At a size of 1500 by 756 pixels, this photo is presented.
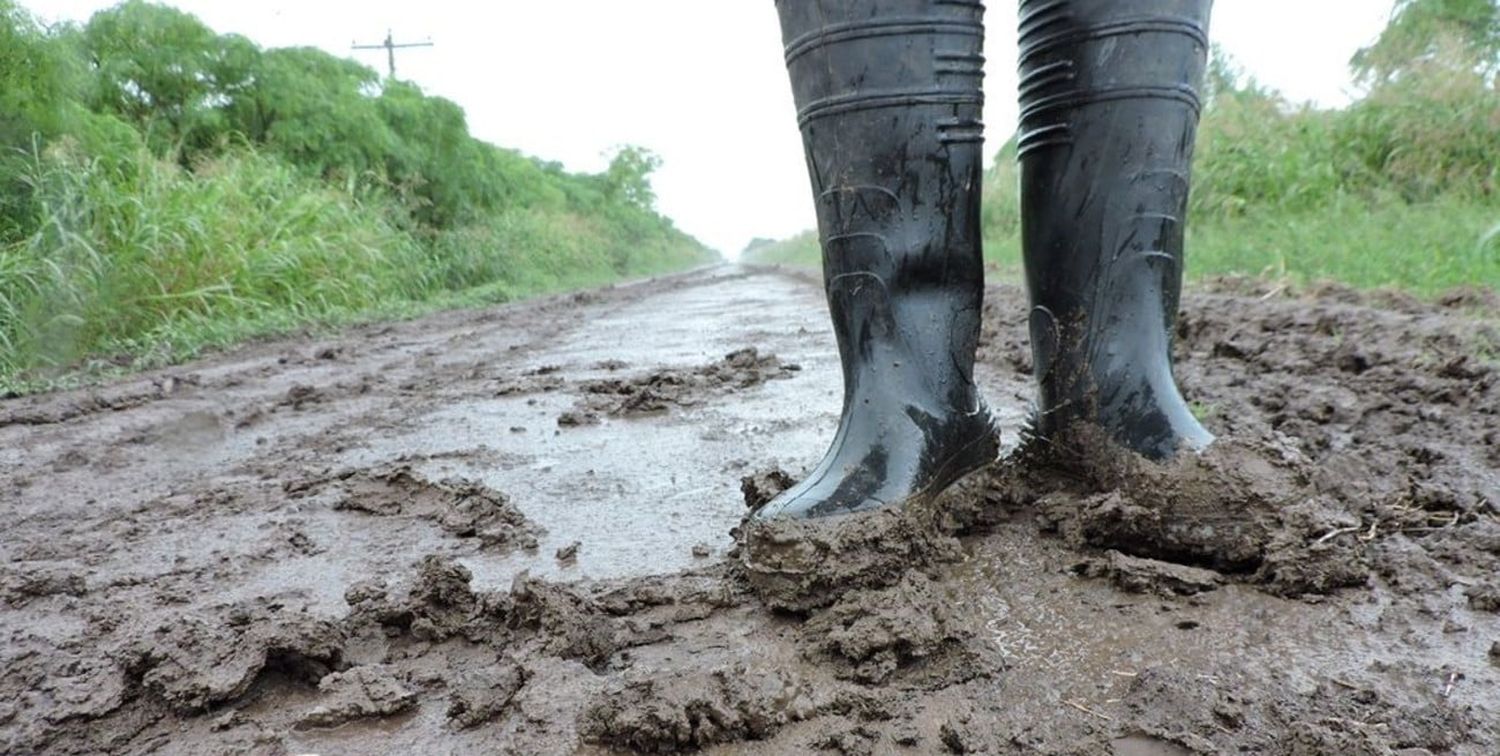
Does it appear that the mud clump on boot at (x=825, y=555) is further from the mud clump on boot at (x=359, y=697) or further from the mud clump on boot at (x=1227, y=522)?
the mud clump on boot at (x=359, y=697)

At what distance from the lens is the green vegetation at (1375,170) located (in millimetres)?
3797

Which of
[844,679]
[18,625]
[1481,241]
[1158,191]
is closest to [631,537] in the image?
[844,679]

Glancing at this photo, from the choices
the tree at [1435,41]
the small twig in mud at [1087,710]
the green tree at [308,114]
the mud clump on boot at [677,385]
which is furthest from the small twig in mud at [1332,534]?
the green tree at [308,114]

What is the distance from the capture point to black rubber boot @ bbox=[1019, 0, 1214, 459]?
1.20 m

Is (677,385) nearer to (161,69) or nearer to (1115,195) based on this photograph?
(1115,195)

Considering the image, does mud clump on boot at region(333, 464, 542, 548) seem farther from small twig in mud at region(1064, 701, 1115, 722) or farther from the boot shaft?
small twig in mud at region(1064, 701, 1115, 722)

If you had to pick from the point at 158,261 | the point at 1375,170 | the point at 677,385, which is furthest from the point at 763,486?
the point at 1375,170

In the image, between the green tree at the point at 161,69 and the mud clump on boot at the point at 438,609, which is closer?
the mud clump on boot at the point at 438,609

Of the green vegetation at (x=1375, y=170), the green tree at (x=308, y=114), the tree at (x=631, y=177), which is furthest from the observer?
the tree at (x=631, y=177)

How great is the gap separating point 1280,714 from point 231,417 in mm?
2543

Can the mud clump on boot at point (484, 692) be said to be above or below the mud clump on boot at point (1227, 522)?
below

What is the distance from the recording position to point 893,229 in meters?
1.22

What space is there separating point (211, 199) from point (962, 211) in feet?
17.4

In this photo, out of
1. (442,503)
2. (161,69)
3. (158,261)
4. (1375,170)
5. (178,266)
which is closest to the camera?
(442,503)
